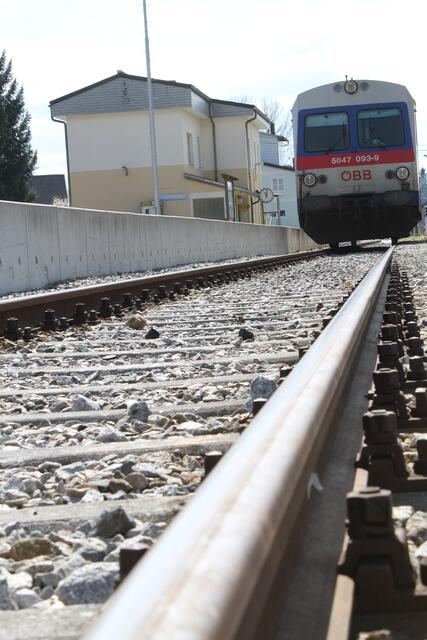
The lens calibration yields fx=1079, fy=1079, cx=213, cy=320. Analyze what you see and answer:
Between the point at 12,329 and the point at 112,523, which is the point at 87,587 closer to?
the point at 112,523

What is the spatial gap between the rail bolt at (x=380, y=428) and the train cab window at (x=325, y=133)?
19.5m

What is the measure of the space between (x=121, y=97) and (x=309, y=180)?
26.6 metres

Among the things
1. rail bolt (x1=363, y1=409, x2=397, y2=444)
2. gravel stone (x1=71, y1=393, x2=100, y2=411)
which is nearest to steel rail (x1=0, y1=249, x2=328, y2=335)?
gravel stone (x1=71, y1=393, x2=100, y2=411)

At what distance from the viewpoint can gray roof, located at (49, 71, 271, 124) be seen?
45.5 metres

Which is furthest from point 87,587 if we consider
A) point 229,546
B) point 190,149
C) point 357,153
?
point 190,149

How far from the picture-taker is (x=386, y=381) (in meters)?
3.13

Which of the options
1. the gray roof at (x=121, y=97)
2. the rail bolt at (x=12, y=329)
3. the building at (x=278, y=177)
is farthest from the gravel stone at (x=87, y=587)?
the building at (x=278, y=177)

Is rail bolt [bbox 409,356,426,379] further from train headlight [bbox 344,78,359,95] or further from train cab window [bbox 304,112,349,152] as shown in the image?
train cab window [bbox 304,112,349,152]

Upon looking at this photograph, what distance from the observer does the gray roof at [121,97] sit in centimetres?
4547

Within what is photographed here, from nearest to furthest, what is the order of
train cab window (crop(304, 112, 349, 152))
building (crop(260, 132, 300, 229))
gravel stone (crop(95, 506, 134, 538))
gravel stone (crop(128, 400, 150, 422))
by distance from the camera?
gravel stone (crop(95, 506, 134, 538))
gravel stone (crop(128, 400, 150, 422))
train cab window (crop(304, 112, 349, 152))
building (crop(260, 132, 300, 229))

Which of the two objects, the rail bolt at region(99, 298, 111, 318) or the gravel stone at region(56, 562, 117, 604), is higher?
the rail bolt at region(99, 298, 111, 318)

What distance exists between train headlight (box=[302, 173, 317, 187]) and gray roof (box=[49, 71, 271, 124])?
80.4 feet

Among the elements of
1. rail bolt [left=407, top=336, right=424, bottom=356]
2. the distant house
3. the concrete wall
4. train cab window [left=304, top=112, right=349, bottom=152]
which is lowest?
rail bolt [left=407, top=336, right=424, bottom=356]

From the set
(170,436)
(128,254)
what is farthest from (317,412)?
(128,254)
